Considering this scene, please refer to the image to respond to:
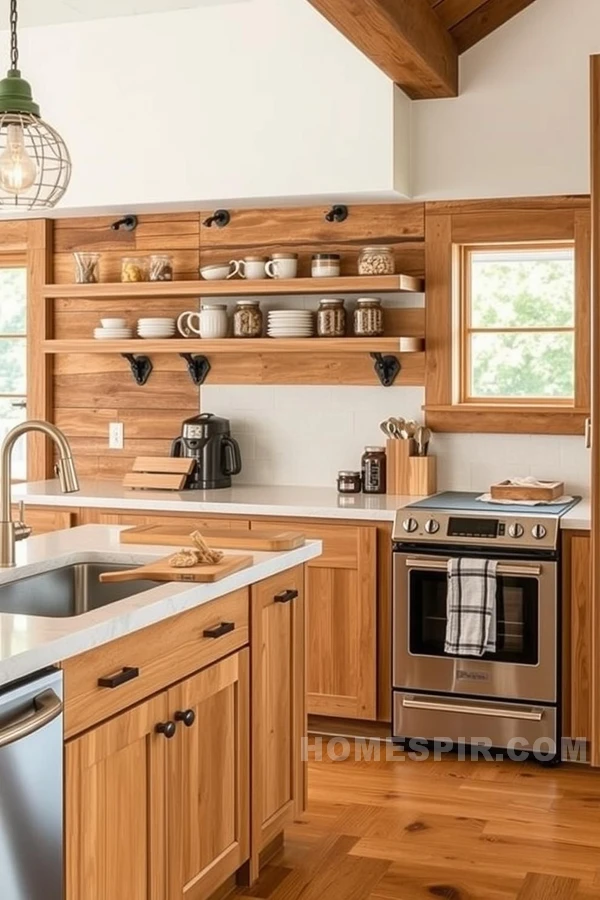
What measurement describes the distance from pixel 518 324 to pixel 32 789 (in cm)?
343

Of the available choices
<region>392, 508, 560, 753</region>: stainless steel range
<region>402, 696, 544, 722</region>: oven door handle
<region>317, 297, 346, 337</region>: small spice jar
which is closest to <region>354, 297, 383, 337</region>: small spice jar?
<region>317, 297, 346, 337</region>: small spice jar

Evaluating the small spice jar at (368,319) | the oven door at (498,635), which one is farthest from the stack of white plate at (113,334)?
the oven door at (498,635)

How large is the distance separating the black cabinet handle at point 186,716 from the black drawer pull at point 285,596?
2.01ft

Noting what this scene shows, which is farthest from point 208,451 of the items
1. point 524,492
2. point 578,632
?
point 578,632

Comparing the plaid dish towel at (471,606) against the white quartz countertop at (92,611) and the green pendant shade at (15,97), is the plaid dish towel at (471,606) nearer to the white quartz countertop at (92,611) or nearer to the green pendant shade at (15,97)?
the white quartz countertop at (92,611)

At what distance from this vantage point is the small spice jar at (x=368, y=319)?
198 inches

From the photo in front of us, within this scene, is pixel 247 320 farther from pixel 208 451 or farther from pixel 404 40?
pixel 404 40

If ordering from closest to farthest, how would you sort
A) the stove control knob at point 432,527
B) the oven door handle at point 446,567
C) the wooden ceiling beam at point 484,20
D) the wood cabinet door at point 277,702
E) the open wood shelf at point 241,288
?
the wood cabinet door at point 277,702 < the oven door handle at point 446,567 < the stove control knob at point 432,527 < the wooden ceiling beam at point 484,20 < the open wood shelf at point 241,288

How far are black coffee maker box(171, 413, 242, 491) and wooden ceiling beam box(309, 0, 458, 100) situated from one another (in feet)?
5.26

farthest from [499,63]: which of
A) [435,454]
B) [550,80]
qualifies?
[435,454]

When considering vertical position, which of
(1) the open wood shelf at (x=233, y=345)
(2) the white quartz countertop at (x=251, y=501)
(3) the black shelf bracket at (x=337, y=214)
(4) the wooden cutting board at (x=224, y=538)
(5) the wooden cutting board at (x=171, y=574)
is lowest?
(5) the wooden cutting board at (x=171, y=574)

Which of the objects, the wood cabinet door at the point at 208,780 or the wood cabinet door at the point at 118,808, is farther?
the wood cabinet door at the point at 208,780

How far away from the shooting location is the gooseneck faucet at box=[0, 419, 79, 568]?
2947mm

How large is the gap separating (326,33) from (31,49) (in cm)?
135
